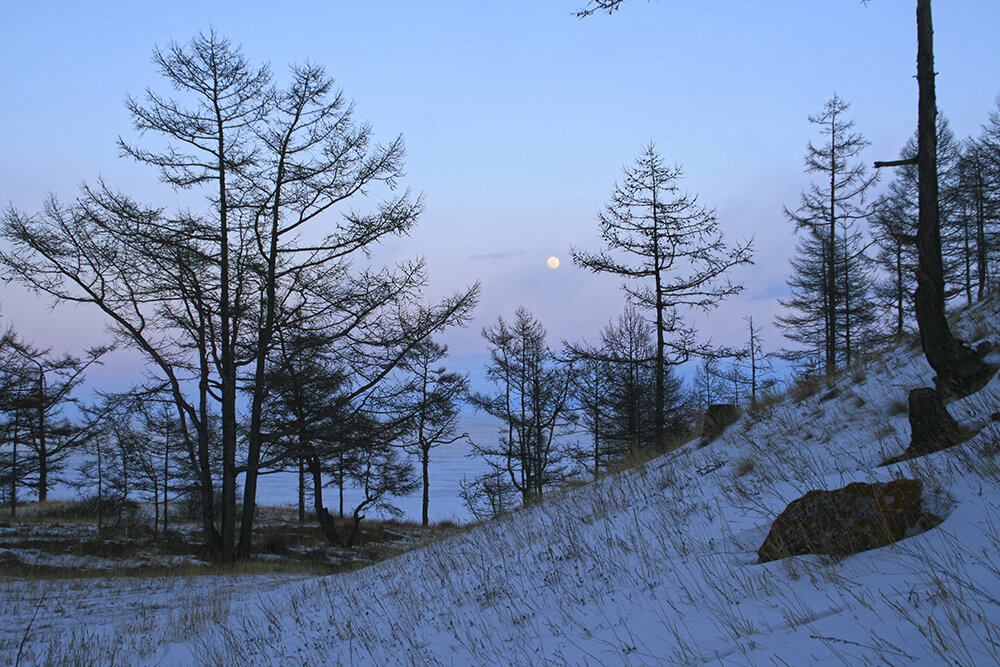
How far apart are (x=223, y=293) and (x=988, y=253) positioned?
1297 inches

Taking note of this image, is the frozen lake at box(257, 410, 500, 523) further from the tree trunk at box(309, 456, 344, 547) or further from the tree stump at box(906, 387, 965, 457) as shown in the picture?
the tree stump at box(906, 387, 965, 457)

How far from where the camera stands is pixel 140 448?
1496 cm

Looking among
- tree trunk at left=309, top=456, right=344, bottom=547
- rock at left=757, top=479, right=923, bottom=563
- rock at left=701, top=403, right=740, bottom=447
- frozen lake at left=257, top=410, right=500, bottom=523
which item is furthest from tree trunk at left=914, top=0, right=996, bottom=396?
frozen lake at left=257, top=410, right=500, bottom=523

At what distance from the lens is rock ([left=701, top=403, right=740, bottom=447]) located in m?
10.8

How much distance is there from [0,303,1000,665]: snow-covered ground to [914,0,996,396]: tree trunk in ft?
1.63

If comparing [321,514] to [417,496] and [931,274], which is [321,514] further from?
[417,496]

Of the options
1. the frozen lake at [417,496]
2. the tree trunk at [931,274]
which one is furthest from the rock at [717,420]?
the frozen lake at [417,496]

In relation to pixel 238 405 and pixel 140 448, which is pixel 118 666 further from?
pixel 140 448

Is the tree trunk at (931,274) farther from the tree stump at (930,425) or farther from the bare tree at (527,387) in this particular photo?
the bare tree at (527,387)

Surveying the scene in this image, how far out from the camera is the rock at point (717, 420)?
1076 centimetres

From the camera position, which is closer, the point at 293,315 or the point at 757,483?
the point at 757,483

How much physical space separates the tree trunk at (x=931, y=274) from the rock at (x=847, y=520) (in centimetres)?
366

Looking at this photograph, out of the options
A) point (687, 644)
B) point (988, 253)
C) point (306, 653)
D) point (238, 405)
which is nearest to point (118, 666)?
point (306, 653)

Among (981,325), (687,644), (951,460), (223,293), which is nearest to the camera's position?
(687,644)
